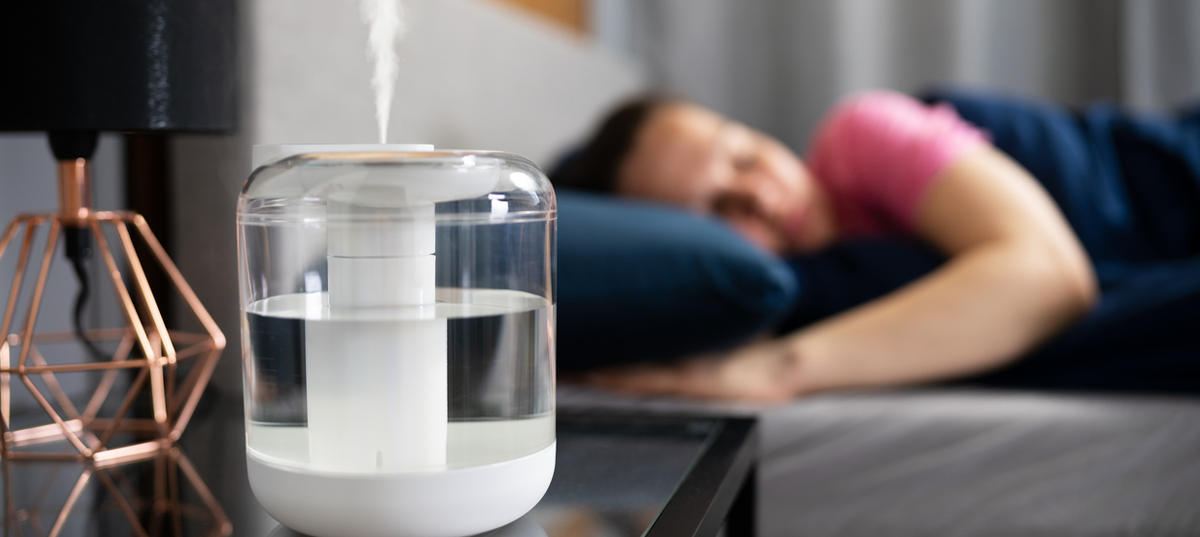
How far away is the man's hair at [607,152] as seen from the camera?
4.46ft

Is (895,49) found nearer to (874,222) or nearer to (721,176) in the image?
(874,222)

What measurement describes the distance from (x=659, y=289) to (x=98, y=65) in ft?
1.94

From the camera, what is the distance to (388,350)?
0.34 m

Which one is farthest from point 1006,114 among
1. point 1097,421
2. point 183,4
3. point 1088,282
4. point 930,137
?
point 183,4

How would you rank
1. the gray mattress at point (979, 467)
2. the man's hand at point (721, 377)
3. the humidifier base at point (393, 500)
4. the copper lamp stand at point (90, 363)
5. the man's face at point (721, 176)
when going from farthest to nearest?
the man's face at point (721, 176) → the man's hand at point (721, 377) → the gray mattress at point (979, 467) → the copper lamp stand at point (90, 363) → the humidifier base at point (393, 500)

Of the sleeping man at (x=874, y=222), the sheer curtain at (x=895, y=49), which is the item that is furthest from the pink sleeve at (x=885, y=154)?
the sheer curtain at (x=895, y=49)

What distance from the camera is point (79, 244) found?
1.69 ft

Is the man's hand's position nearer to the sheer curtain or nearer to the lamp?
the lamp

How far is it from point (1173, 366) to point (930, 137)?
52 centimetres

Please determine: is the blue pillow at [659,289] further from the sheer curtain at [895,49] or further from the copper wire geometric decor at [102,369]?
the sheer curtain at [895,49]

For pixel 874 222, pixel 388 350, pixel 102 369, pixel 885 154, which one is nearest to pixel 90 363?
pixel 102 369

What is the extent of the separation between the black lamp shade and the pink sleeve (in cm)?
107

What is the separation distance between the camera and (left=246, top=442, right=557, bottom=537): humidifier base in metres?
0.34

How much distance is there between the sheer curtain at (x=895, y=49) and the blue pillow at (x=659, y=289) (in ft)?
5.62
